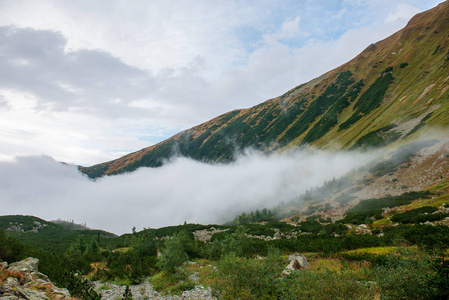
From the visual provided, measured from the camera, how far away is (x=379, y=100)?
112 metres

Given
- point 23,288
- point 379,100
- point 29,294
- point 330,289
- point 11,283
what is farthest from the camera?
point 379,100

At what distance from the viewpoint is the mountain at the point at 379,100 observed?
7806 cm

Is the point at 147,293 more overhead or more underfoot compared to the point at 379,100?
more underfoot

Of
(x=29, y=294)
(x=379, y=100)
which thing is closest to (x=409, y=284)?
(x=29, y=294)

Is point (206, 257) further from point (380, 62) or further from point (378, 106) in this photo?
point (380, 62)

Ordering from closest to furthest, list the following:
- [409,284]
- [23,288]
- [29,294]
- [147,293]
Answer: [409,284] → [29,294] → [23,288] → [147,293]

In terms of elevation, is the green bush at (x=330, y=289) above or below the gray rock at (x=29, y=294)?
below

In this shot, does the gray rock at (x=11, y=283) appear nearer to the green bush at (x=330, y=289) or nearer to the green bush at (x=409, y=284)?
the green bush at (x=330, y=289)

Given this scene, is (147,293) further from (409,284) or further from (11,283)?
(409,284)

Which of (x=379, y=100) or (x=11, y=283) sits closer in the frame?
(x=11, y=283)

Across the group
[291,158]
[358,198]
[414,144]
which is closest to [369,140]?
[414,144]

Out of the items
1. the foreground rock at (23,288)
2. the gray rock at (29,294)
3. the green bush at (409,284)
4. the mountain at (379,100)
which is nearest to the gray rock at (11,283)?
the foreground rock at (23,288)

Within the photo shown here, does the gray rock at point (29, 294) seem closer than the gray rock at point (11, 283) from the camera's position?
Yes

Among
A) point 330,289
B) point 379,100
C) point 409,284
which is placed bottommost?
point 409,284
